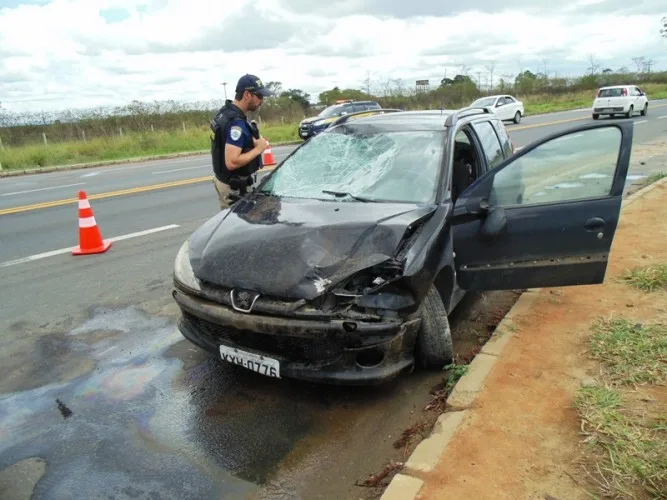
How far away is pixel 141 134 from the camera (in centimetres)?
2630

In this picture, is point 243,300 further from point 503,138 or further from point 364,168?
point 503,138

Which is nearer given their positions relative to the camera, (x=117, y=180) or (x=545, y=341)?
(x=545, y=341)

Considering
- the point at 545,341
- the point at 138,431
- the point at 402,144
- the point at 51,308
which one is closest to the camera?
the point at 138,431

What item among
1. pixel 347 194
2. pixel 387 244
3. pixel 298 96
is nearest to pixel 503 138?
pixel 347 194

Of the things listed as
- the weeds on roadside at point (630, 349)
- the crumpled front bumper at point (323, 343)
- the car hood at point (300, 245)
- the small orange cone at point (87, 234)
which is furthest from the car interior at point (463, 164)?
the small orange cone at point (87, 234)

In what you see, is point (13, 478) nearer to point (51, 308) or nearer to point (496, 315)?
point (51, 308)

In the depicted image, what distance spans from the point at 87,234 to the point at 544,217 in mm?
5483

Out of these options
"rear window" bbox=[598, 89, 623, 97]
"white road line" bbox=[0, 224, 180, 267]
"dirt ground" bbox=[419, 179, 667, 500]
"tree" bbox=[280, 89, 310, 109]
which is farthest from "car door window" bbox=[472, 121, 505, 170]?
"tree" bbox=[280, 89, 310, 109]

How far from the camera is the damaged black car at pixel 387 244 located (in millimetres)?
2982

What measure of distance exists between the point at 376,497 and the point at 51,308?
3754 mm

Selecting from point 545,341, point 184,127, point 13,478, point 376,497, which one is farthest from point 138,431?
point 184,127

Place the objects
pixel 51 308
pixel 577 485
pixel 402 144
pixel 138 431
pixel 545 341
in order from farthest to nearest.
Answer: pixel 51 308 < pixel 402 144 < pixel 545 341 < pixel 138 431 < pixel 577 485

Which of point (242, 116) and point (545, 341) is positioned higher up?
point (242, 116)

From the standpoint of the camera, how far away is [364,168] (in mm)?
4199
